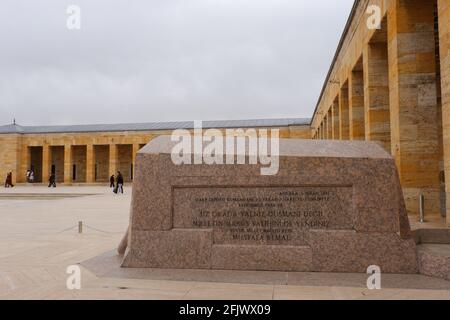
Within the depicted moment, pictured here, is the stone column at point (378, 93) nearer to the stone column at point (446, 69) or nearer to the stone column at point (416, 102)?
the stone column at point (416, 102)

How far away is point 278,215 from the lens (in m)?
5.36

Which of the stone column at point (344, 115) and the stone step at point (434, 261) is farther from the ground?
the stone column at point (344, 115)

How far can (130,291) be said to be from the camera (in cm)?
418

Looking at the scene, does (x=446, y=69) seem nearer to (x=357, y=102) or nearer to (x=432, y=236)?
(x=432, y=236)

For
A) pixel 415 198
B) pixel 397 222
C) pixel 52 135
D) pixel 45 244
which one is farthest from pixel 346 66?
pixel 52 135

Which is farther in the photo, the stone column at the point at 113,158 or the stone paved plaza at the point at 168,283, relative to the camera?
the stone column at the point at 113,158

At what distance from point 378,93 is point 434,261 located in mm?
9408

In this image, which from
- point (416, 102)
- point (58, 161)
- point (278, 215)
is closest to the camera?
point (278, 215)

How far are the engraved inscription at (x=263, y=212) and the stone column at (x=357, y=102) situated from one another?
1231cm

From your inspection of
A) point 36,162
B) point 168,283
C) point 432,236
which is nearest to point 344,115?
point 432,236

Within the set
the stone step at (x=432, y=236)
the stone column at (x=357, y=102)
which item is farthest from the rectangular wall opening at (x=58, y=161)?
the stone step at (x=432, y=236)

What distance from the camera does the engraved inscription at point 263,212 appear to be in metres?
5.28
